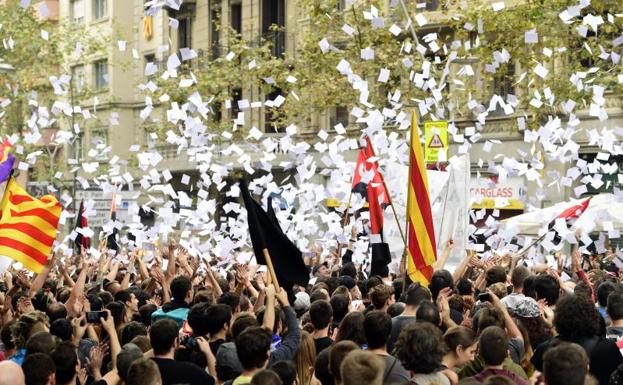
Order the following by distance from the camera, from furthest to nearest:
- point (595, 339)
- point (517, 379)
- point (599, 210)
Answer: point (599, 210), point (595, 339), point (517, 379)

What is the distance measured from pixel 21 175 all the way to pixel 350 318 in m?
40.9

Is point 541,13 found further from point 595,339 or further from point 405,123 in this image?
point 595,339

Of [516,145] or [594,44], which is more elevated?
[594,44]

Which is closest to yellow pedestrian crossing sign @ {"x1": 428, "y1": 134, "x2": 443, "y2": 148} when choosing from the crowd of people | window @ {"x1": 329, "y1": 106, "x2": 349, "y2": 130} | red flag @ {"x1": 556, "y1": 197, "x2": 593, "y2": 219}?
red flag @ {"x1": 556, "y1": 197, "x2": 593, "y2": 219}

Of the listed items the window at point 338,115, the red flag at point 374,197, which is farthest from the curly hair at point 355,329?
the window at point 338,115

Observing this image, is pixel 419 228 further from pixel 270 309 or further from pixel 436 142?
pixel 436 142

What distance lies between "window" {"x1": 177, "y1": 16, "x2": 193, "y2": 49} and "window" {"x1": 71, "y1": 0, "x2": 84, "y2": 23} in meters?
6.81

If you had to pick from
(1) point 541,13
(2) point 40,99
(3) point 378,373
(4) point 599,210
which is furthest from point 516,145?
(3) point 378,373

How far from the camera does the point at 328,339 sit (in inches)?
350

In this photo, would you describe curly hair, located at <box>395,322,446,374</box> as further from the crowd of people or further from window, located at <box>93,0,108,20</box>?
window, located at <box>93,0,108,20</box>

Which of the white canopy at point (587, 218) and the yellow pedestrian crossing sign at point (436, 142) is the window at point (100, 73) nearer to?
the yellow pedestrian crossing sign at point (436, 142)

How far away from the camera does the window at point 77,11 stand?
50875 millimetres

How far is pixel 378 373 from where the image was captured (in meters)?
6.52

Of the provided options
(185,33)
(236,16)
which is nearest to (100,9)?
(185,33)
